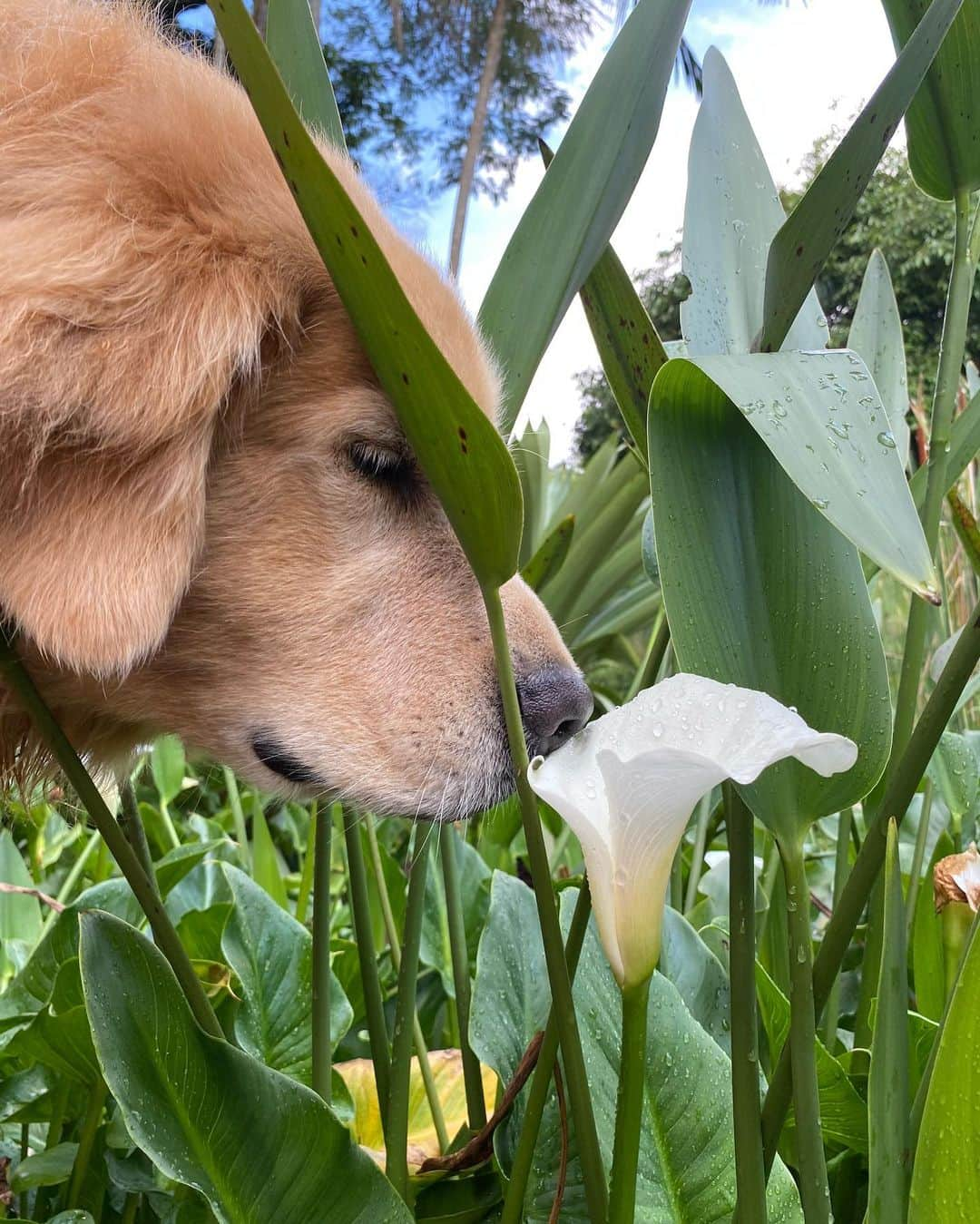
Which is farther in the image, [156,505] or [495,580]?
[156,505]

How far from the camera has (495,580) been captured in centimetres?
52

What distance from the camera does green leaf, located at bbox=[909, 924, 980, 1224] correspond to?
0.42 metres

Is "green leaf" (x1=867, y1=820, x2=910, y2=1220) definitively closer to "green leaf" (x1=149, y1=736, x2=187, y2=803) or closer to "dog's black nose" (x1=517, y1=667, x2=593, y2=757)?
"dog's black nose" (x1=517, y1=667, x2=593, y2=757)

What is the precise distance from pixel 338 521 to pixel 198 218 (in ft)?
0.92

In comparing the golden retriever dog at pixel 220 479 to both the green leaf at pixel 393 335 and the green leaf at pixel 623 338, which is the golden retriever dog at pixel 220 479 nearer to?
the green leaf at pixel 623 338

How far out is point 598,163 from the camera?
632mm

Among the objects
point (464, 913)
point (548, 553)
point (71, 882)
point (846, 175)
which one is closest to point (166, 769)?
point (71, 882)

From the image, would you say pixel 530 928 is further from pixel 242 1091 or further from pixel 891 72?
pixel 891 72

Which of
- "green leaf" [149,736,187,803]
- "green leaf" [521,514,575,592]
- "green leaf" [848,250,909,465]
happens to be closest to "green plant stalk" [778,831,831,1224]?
"green leaf" [848,250,909,465]

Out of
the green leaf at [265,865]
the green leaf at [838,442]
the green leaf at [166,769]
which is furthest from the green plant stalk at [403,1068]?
the green leaf at [166,769]

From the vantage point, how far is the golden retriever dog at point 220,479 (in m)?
0.76

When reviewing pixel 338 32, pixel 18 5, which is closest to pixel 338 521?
pixel 18 5

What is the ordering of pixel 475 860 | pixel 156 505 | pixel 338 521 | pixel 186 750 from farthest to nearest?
pixel 475 860 < pixel 186 750 < pixel 338 521 < pixel 156 505

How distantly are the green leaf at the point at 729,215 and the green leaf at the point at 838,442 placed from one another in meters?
0.24
